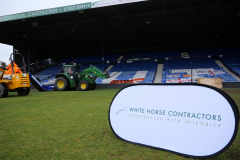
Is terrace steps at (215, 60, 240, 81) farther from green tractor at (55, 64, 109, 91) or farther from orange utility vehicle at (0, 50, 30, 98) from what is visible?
orange utility vehicle at (0, 50, 30, 98)

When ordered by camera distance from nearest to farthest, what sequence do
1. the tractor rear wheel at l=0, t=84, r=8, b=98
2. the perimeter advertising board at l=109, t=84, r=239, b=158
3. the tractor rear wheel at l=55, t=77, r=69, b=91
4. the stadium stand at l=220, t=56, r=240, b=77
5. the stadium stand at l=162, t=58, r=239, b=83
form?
1. the perimeter advertising board at l=109, t=84, r=239, b=158
2. the tractor rear wheel at l=0, t=84, r=8, b=98
3. the tractor rear wheel at l=55, t=77, r=69, b=91
4. the stadium stand at l=162, t=58, r=239, b=83
5. the stadium stand at l=220, t=56, r=240, b=77

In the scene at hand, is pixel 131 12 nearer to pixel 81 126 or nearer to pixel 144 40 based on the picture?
pixel 144 40

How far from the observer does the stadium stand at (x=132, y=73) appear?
1794cm

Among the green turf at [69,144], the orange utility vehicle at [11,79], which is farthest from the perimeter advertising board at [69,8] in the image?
the green turf at [69,144]

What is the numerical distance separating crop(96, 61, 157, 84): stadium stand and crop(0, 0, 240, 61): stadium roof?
398 cm

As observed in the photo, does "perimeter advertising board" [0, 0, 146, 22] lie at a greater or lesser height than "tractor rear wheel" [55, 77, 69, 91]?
greater

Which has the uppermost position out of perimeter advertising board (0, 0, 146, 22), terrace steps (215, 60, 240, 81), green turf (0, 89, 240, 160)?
perimeter advertising board (0, 0, 146, 22)

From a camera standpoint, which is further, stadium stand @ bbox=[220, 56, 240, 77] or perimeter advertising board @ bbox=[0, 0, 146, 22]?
stadium stand @ bbox=[220, 56, 240, 77]

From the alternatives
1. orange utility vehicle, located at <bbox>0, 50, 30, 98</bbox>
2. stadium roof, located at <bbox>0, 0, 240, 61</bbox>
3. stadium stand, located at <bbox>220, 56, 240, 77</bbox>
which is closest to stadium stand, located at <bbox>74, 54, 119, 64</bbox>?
stadium roof, located at <bbox>0, 0, 240, 61</bbox>

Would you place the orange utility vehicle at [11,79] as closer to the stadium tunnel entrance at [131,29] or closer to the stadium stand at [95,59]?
the stadium tunnel entrance at [131,29]

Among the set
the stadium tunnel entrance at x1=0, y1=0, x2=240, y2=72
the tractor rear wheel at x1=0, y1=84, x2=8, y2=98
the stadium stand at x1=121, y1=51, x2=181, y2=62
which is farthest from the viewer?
the stadium stand at x1=121, y1=51, x2=181, y2=62

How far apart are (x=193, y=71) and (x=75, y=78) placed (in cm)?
1352

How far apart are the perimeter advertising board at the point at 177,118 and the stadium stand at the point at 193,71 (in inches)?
611

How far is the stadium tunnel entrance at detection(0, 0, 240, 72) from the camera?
47.9ft
